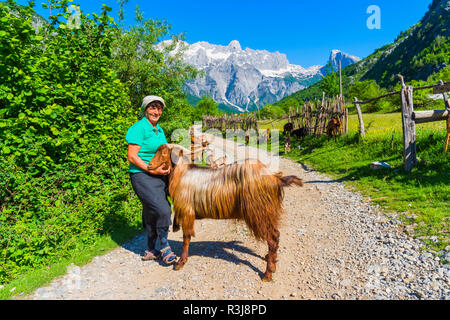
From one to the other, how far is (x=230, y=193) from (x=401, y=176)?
5.86 metres

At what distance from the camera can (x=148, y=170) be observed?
10.4 feet

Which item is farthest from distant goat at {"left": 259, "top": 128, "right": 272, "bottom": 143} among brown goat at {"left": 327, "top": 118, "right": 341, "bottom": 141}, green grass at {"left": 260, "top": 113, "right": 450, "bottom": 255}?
green grass at {"left": 260, "top": 113, "right": 450, "bottom": 255}

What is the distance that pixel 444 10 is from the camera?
126 meters

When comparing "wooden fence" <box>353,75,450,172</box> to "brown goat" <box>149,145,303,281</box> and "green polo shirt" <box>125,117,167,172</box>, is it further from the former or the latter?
"green polo shirt" <box>125,117,167,172</box>

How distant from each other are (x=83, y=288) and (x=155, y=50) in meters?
9.99

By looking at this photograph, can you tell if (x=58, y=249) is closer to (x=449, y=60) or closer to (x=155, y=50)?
(x=155, y=50)

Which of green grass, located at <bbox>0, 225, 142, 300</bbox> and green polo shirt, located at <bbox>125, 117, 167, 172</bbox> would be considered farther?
green polo shirt, located at <bbox>125, 117, 167, 172</bbox>

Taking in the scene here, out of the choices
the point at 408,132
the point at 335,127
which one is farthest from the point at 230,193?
the point at 335,127

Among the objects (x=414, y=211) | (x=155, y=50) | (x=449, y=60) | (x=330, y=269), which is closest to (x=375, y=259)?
(x=330, y=269)

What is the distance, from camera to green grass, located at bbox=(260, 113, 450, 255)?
4.11m

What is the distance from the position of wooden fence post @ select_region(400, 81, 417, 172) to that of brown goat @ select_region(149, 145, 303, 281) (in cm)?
569

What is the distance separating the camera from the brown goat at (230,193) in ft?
10.4

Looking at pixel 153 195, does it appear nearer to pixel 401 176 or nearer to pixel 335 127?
pixel 401 176

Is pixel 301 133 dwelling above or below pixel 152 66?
below
